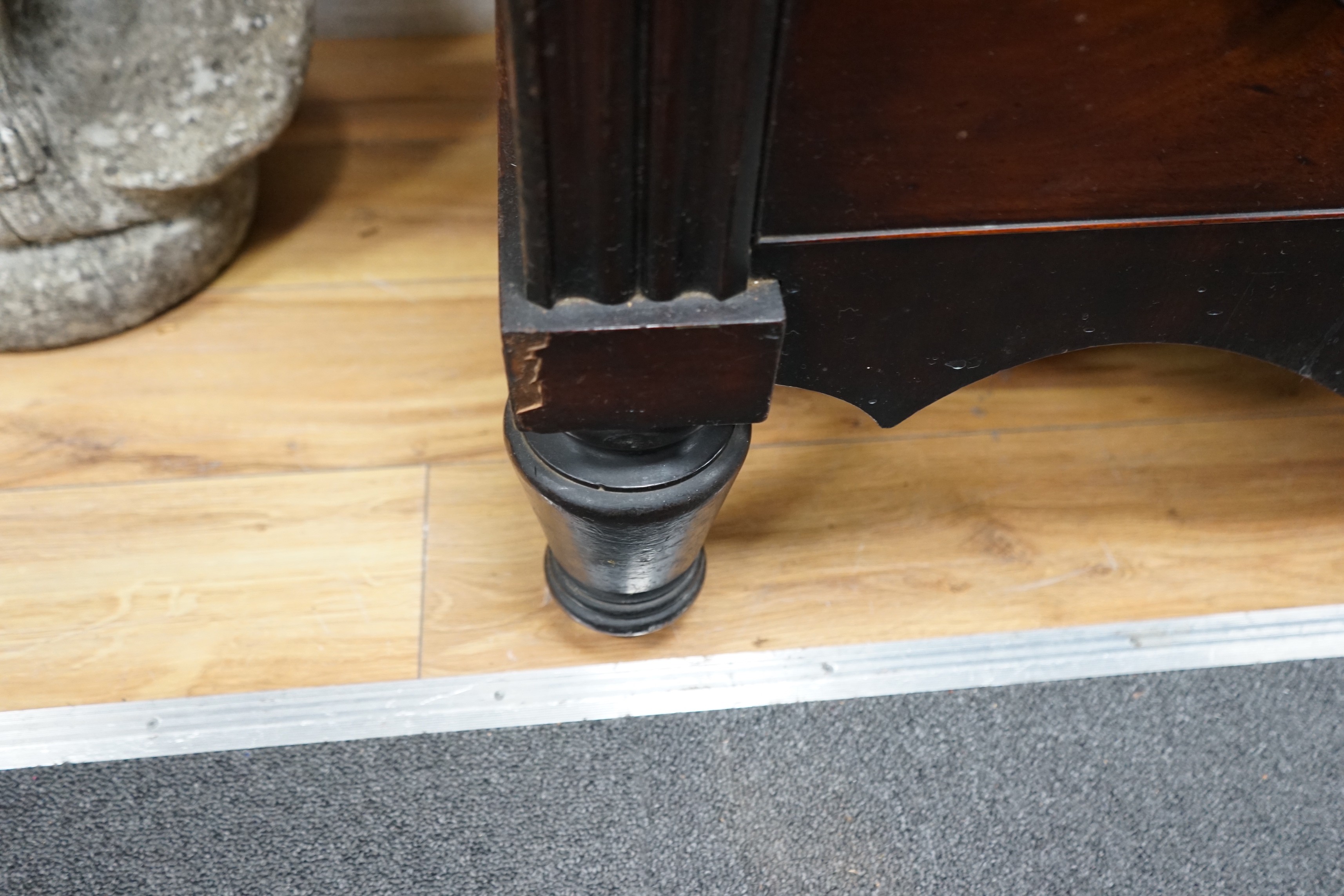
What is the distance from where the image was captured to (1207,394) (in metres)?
1.08

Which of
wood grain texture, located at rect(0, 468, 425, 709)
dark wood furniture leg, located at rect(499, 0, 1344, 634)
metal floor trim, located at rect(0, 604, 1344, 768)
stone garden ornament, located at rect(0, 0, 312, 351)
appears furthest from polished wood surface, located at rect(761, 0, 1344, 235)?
stone garden ornament, located at rect(0, 0, 312, 351)

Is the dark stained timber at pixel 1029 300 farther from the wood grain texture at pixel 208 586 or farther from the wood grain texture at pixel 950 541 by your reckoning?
the wood grain texture at pixel 208 586

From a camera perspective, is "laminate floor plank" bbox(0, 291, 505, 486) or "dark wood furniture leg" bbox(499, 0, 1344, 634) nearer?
"dark wood furniture leg" bbox(499, 0, 1344, 634)

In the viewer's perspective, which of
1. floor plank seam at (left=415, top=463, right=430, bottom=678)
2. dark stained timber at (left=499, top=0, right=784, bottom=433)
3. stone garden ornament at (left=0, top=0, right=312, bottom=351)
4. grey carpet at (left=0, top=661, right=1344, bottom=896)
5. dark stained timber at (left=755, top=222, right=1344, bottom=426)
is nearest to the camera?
dark stained timber at (left=499, top=0, right=784, bottom=433)

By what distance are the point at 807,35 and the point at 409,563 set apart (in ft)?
2.03

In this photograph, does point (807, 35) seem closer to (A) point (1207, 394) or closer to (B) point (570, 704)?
(B) point (570, 704)

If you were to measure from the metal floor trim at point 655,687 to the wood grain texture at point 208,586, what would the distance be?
2 centimetres

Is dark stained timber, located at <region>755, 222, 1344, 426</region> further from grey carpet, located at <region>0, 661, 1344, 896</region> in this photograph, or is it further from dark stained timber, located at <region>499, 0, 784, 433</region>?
grey carpet, located at <region>0, 661, 1344, 896</region>

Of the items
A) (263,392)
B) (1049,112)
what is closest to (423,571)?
(263,392)

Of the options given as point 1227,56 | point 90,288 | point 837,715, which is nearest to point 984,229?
point 1227,56

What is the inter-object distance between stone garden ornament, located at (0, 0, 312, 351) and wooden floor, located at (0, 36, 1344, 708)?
0.08 m

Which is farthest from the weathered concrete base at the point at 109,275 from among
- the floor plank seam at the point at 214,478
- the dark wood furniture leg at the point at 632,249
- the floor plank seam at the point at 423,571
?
the dark wood furniture leg at the point at 632,249

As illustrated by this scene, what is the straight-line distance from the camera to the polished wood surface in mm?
443

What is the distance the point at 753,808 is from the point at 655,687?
0.12 metres
